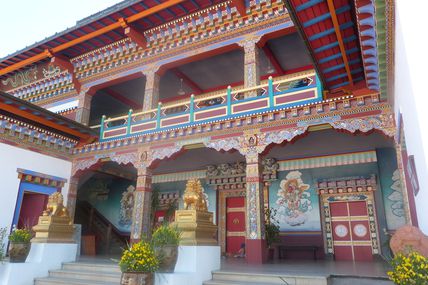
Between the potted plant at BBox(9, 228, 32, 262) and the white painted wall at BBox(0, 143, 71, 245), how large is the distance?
2199 mm

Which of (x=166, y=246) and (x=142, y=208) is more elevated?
(x=142, y=208)

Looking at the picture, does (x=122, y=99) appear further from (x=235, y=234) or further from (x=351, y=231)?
(x=351, y=231)

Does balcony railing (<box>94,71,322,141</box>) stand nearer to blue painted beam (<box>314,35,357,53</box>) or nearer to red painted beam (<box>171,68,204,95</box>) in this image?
blue painted beam (<box>314,35,357,53</box>)

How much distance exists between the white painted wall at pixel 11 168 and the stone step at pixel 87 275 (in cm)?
294

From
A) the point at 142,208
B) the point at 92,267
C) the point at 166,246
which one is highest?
the point at 142,208

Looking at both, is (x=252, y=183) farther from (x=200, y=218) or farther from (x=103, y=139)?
(x=103, y=139)

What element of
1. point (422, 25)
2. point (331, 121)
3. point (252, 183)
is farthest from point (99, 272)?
point (422, 25)

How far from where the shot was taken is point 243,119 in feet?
26.7

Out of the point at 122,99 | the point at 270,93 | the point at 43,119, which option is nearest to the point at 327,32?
the point at 270,93

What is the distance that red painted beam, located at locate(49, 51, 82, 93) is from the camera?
37.5ft

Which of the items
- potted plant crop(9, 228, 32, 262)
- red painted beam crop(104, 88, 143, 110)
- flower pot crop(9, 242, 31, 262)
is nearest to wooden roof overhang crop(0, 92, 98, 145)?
red painted beam crop(104, 88, 143, 110)

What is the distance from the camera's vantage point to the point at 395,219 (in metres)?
8.66

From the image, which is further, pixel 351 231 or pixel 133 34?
pixel 133 34

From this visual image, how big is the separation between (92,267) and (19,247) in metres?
1.62
